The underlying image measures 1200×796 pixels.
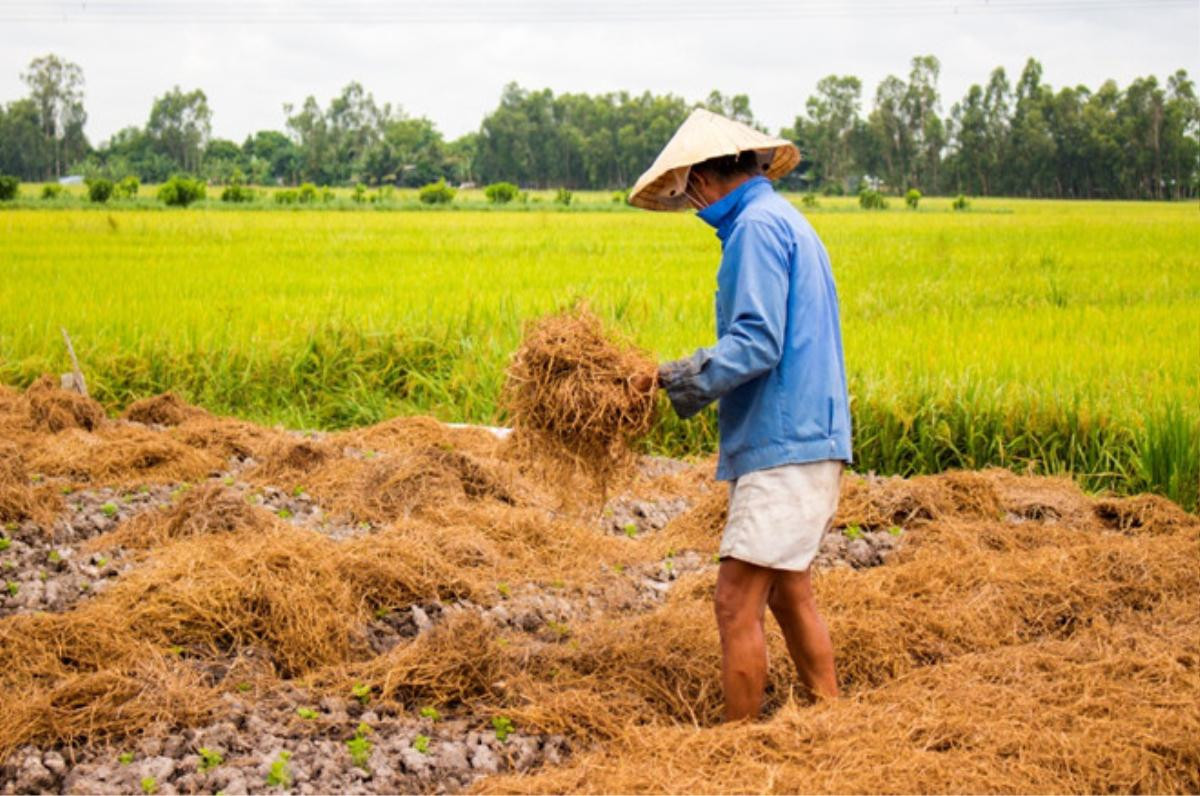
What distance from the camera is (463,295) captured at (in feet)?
37.1

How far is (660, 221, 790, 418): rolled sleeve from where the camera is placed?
3.23 meters

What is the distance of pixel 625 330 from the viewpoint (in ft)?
28.8

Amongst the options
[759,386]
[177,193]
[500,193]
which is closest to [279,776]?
[759,386]

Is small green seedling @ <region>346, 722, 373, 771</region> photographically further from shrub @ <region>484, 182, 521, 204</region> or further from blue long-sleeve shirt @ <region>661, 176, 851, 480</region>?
shrub @ <region>484, 182, 521, 204</region>

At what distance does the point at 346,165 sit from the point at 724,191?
292ft

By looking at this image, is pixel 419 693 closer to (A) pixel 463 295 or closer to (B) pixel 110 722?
(B) pixel 110 722

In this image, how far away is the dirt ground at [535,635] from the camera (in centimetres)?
326

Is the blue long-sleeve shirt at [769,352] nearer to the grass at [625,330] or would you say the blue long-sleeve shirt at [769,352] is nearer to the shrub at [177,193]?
the grass at [625,330]

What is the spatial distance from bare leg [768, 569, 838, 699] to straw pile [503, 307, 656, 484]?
0.62 metres

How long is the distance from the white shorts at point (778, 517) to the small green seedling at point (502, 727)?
78 cm

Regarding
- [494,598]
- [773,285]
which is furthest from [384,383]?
[773,285]

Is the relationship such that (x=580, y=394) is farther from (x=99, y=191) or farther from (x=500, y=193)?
(x=500, y=193)

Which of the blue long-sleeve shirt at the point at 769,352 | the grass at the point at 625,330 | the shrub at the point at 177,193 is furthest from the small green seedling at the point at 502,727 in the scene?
the shrub at the point at 177,193

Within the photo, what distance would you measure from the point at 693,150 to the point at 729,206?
0.57 ft
